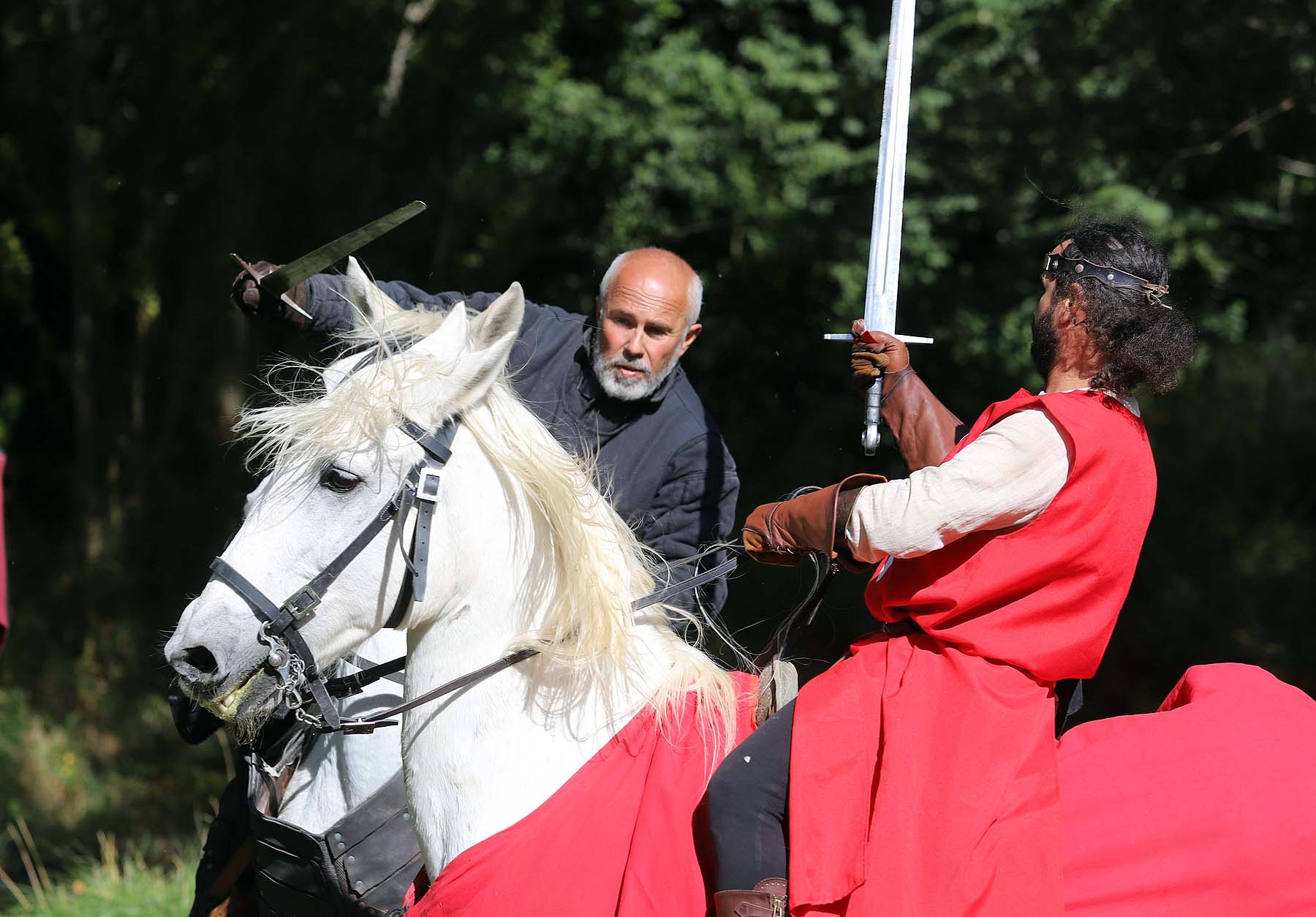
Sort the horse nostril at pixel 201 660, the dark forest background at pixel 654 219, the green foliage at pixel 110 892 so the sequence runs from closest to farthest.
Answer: the horse nostril at pixel 201 660 → the green foliage at pixel 110 892 → the dark forest background at pixel 654 219

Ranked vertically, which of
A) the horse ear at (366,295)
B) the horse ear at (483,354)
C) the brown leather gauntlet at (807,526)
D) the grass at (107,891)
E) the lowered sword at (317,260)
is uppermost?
the lowered sword at (317,260)

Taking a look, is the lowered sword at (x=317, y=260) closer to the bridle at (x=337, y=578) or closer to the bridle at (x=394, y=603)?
the bridle at (x=394, y=603)

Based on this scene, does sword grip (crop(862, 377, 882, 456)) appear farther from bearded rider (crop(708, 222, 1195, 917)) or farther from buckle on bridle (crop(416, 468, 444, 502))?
buckle on bridle (crop(416, 468, 444, 502))

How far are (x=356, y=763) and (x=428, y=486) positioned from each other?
117cm

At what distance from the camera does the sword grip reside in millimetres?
2652

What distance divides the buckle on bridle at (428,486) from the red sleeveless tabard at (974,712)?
2.81ft

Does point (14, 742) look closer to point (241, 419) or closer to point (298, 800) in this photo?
point (298, 800)

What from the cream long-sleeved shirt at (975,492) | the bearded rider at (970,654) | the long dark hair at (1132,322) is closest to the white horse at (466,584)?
the bearded rider at (970,654)

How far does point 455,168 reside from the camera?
452 inches

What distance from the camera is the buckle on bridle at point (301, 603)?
2.33 metres

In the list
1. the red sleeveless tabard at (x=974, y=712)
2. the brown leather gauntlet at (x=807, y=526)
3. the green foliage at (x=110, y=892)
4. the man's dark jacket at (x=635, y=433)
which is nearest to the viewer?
the red sleeveless tabard at (x=974, y=712)

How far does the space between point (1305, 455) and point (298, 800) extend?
874 centimetres

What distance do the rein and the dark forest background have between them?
586 centimetres

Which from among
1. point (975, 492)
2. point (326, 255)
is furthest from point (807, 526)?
point (326, 255)
